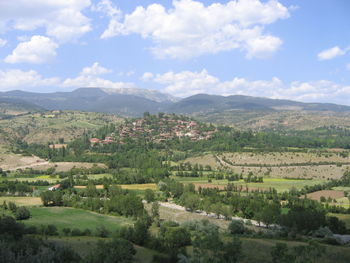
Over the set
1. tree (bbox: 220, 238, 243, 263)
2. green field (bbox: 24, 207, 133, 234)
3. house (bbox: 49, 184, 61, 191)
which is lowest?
house (bbox: 49, 184, 61, 191)

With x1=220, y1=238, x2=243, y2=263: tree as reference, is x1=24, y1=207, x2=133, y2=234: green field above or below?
below

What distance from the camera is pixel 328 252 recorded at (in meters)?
48.9

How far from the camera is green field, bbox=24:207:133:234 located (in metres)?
65.2

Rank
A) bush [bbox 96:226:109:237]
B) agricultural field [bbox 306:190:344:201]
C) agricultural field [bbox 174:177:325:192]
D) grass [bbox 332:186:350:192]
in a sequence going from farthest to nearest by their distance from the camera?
agricultural field [bbox 174:177:325:192] → grass [bbox 332:186:350:192] → agricultural field [bbox 306:190:344:201] → bush [bbox 96:226:109:237]

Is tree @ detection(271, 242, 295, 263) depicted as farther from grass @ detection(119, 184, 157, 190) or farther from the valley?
grass @ detection(119, 184, 157, 190)

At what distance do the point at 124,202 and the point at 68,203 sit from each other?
16267 millimetres

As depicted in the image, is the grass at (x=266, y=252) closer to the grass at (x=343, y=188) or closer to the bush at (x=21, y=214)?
the bush at (x=21, y=214)

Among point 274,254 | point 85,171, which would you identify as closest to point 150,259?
point 274,254

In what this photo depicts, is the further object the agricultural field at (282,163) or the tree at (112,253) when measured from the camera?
the agricultural field at (282,163)

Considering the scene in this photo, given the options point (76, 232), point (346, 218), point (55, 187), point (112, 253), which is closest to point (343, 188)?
point (346, 218)

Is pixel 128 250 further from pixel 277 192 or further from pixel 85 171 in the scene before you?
pixel 85 171

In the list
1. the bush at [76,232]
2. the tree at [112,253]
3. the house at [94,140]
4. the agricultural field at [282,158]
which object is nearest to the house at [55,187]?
the bush at [76,232]

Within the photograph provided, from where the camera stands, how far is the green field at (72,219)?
6521 centimetres

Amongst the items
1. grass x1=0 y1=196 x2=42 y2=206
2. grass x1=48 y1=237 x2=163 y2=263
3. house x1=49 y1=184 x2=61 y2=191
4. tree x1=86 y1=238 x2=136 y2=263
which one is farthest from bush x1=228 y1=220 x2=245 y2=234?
house x1=49 y1=184 x2=61 y2=191
